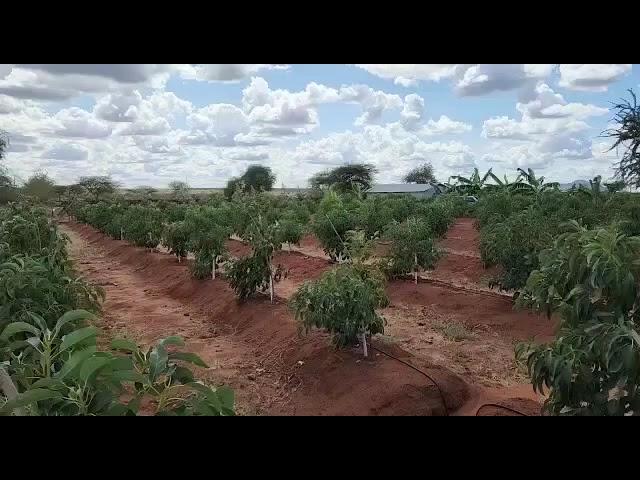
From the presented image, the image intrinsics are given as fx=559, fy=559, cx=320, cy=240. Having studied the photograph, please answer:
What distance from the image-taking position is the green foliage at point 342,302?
4.64m

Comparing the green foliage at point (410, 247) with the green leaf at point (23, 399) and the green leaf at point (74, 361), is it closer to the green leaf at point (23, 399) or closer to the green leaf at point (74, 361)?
the green leaf at point (74, 361)

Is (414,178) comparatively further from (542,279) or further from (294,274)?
(542,279)

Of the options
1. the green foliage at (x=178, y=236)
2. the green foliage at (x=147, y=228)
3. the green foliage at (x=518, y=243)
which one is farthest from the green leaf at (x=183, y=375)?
the green foliage at (x=147, y=228)

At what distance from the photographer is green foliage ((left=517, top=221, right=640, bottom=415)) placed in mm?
2189

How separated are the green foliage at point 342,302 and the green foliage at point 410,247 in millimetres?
3546

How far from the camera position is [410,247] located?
8531 millimetres

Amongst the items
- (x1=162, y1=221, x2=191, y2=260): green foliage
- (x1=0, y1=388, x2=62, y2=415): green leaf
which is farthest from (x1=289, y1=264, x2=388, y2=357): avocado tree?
(x1=162, y1=221, x2=191, y2=260): green foliage

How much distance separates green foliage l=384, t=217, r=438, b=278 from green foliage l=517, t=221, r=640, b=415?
19.2ft

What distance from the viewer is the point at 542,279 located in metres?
2.63

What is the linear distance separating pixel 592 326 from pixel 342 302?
2521 millimetres
